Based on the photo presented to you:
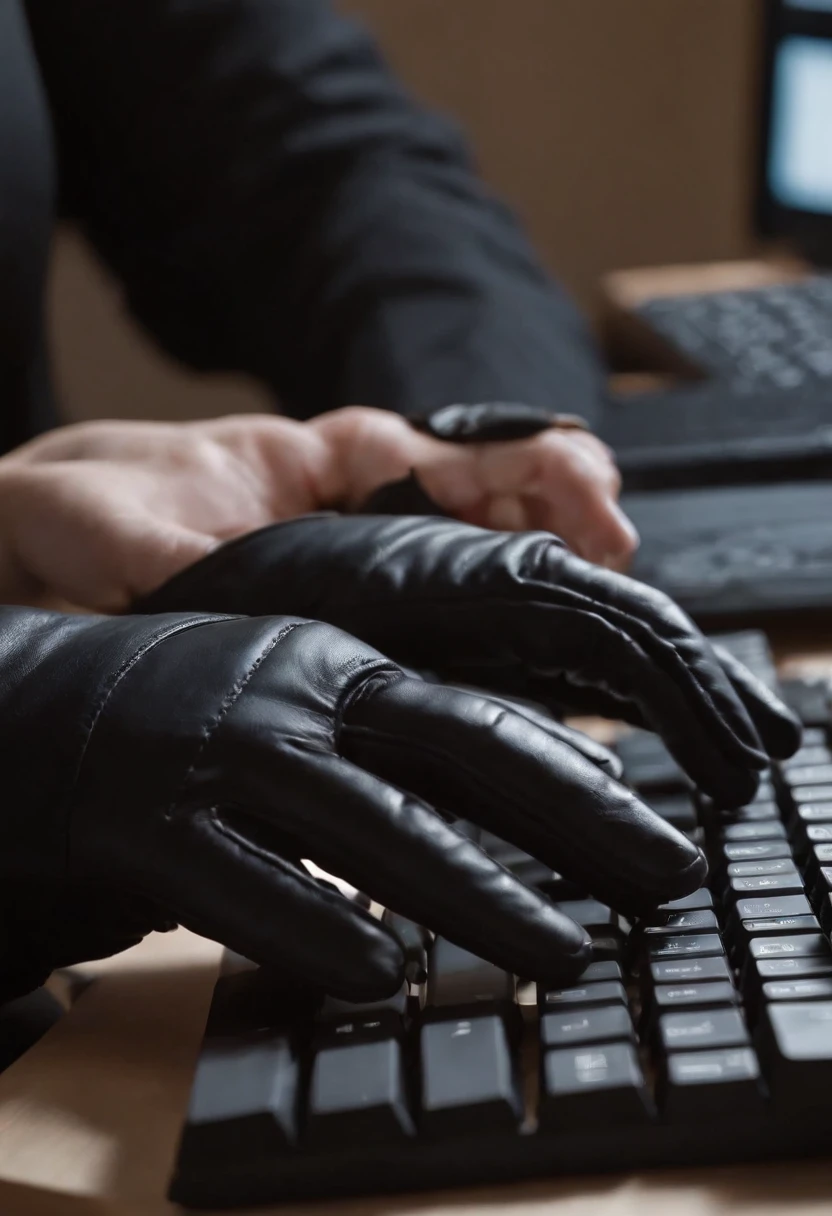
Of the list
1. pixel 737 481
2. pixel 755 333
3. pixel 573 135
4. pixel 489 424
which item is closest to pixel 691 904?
pixel 489 424

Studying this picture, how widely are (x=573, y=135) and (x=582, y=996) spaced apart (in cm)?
192

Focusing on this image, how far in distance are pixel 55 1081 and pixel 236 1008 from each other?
0.05m

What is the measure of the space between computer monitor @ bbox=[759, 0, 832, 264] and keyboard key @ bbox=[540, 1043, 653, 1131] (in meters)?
1.30

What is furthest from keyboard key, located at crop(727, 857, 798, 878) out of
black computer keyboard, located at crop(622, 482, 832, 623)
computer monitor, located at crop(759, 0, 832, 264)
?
computer monitor, located at crop(759, 0, 832, 264)

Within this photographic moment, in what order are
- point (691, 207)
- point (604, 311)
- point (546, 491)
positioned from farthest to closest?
1. point (691, 207)
2. point (604, 311)
3. point (546, 491)

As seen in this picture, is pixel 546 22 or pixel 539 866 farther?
pixel 546 22

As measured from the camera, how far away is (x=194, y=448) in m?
0.57

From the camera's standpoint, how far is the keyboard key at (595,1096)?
0.29 metres

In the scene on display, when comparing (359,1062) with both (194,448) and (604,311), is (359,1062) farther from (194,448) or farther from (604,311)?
(604,311)

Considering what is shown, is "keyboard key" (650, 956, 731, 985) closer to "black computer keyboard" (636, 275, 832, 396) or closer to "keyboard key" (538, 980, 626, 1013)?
"keyboard key" (538, 980, 626, 1013)

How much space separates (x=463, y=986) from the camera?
34 cm

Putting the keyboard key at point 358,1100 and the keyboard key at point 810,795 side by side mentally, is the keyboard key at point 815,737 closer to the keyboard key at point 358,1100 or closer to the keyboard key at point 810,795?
the keyboard key at point 810,795

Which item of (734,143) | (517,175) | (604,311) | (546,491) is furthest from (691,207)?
(546,491)

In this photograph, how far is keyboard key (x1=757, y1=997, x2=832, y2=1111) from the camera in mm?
286
